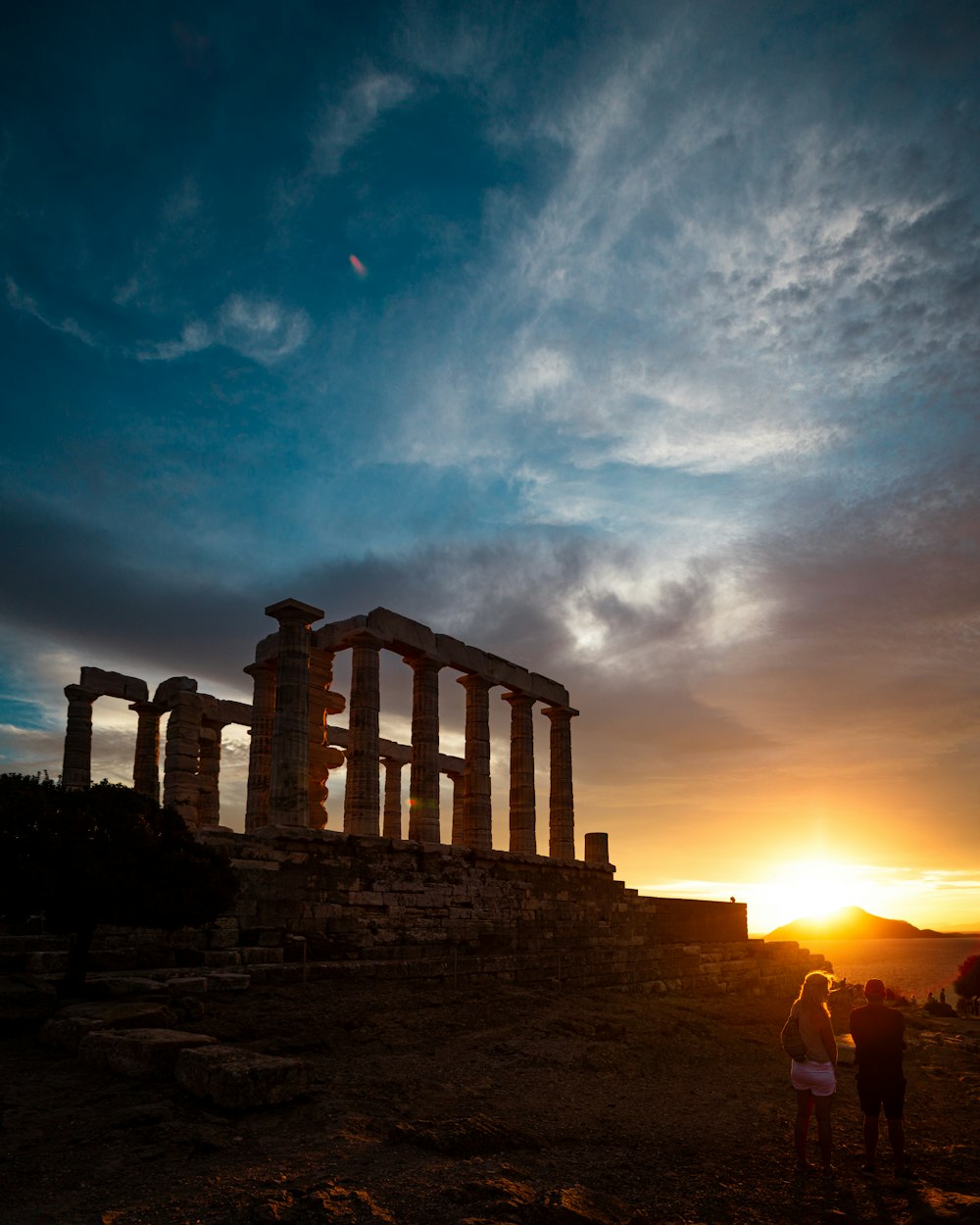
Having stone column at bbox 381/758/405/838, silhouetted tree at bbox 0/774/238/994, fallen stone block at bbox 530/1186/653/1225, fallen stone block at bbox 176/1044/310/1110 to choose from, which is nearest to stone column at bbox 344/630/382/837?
silhouetted tree at bbox 0/774/238/994

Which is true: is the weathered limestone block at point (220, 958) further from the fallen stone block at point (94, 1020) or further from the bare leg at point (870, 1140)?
the bare leg at point (870, 1140)

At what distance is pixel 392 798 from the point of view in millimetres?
39781

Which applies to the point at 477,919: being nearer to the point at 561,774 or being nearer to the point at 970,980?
the point at 561,774

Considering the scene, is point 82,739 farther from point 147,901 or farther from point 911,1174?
point 911,1174

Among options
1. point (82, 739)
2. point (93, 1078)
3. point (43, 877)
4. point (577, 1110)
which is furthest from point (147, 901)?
point (82, 739)

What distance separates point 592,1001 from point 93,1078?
40.2 feet

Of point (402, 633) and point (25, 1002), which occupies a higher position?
point (402, 633)

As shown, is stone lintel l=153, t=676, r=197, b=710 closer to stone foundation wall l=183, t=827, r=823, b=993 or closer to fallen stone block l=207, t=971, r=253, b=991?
stone foundation wall l=183, t=827, r=823, b=993

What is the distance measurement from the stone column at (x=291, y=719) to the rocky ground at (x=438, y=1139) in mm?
8962

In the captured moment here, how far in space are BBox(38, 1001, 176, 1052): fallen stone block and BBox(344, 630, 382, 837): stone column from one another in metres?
14.0

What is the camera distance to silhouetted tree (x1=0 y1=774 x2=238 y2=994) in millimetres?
11070

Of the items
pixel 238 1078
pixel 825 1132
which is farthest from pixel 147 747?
pixel 825 1132

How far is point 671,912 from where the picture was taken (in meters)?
30.5

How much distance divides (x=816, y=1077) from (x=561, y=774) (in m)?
26.1
